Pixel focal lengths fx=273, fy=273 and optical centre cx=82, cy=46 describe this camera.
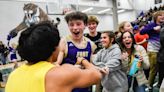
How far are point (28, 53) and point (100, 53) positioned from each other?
1.62 m

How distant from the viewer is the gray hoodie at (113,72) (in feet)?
9.50

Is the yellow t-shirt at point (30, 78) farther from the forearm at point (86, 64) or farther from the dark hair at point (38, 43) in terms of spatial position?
the forearm at point (86, 64)

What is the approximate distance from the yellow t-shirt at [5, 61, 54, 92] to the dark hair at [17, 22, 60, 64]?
0.05 meters

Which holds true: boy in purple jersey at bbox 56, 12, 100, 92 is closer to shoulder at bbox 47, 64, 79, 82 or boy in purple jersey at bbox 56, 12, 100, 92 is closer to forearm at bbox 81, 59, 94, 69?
forearm at bbox 81, 59, 94, 69

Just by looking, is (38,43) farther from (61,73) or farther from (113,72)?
(113,72)

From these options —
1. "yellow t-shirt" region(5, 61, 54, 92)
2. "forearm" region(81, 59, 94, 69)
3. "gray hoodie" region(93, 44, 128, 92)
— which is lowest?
"gray hoodie" region(93, 44, 128, 92)

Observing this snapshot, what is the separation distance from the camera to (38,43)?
1432 millimetres

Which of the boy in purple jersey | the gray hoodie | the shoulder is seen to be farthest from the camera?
the gray hoodie

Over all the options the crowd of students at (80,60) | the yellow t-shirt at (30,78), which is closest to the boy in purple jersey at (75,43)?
the crowd of students at (80,60)

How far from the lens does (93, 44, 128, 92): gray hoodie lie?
2.90 metres

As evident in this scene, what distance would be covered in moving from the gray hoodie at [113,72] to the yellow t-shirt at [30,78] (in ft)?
4.77

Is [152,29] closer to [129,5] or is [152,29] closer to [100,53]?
[100,53]

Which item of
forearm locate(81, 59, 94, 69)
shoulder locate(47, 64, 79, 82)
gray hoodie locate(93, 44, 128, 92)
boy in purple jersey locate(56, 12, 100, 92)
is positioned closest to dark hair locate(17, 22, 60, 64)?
shoulder locate(47, 64, 79, 82)

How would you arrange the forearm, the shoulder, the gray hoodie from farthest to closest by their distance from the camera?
the gray hoodie, the forearm, the shoulder
